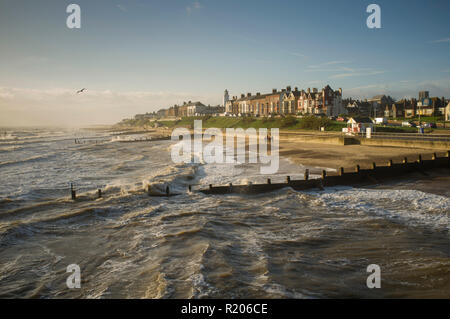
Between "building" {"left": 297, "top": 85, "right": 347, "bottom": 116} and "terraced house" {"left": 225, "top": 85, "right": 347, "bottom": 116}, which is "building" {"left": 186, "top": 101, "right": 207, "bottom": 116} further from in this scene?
"building" {"left": 297, "top": 85, "right": 347, "bottom": 116}

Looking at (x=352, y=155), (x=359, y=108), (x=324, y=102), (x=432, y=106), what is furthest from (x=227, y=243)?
(x=359, y=108)

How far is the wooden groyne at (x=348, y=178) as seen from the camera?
20.2 m

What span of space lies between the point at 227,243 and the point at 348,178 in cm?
1437

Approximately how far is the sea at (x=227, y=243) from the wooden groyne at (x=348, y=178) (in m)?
0.74

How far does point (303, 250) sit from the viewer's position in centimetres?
1095

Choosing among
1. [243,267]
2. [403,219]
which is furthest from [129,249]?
[403,219]

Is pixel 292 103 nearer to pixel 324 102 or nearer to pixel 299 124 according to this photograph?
pixel 324 102

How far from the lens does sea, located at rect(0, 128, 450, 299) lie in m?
8.63

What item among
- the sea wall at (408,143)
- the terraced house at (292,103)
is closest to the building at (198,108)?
the terraced house at (292,103)

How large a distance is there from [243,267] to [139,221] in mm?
7466

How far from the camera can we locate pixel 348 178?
2220 cm

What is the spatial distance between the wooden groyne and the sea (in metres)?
0.74

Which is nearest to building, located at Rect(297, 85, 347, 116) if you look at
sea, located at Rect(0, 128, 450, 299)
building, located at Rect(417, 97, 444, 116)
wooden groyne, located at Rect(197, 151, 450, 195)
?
building, located at Rect(417, 97, 444, 116)

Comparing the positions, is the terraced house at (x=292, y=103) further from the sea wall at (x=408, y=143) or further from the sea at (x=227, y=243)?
the sea at (x=227, y=243)
